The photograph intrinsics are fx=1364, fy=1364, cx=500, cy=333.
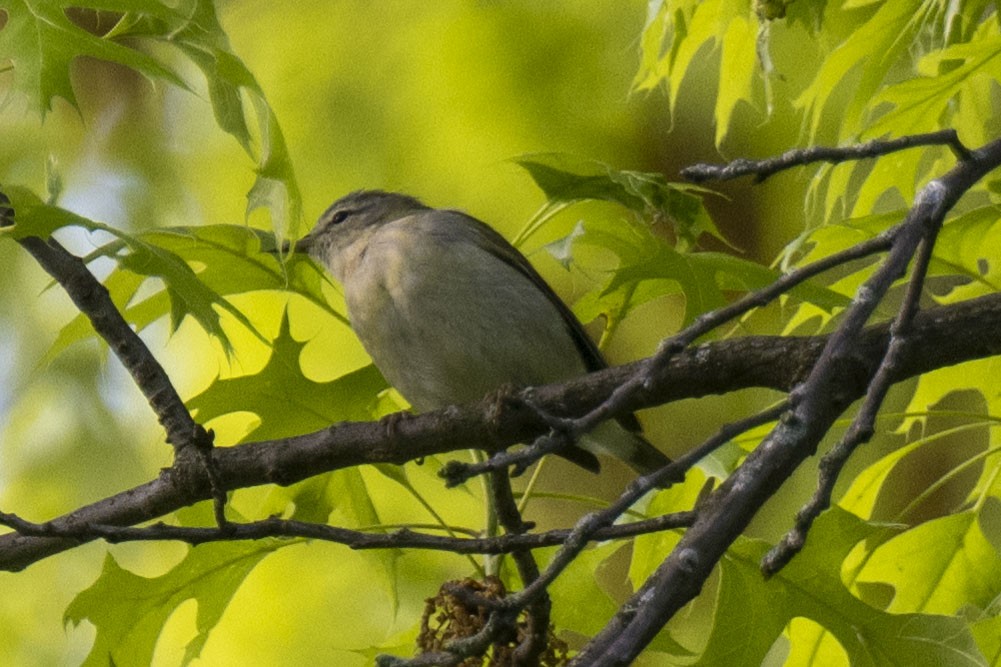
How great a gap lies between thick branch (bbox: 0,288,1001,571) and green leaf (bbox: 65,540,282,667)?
0.84 ft

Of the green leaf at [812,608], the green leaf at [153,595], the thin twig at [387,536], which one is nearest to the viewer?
the thin twig at [387,536]

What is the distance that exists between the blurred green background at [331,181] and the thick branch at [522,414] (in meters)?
2.24

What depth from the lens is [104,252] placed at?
2.55 metres

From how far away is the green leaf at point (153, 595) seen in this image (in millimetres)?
2914

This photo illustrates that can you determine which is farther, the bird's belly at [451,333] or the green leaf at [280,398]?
the bird's belly at [451,333]

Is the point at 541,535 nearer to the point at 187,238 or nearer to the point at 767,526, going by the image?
the point at 187,238

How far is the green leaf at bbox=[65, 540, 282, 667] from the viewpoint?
2.91m

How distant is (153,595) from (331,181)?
110 inches

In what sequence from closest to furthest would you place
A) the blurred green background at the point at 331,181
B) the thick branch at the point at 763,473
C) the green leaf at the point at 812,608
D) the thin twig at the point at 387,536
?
the thick branch at the point at 763,473 → the thin twig at the point at 387,536 → the green leaf at the point at 812,608 → the blurred green background at the point at 331,181

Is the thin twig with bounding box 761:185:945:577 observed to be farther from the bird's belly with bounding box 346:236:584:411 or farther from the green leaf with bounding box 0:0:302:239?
the bird's belly with bounding box 346:236:584:411

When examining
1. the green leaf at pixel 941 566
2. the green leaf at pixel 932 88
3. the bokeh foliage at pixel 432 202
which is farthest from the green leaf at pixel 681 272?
the green leaf at pixel 941 566

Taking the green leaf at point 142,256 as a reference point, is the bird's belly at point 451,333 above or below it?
below

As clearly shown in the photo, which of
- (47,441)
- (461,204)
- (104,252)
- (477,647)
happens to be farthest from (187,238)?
(47,441)

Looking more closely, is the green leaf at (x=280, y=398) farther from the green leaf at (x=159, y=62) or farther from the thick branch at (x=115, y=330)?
the green leaf at (x=159, y=62)
